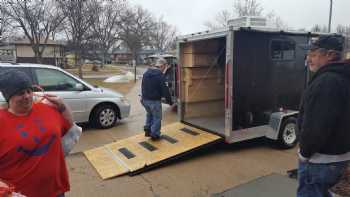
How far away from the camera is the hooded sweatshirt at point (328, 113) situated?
2.10 meters

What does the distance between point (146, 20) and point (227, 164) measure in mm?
49013

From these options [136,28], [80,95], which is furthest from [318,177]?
[136,28]

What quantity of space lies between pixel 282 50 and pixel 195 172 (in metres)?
2.91

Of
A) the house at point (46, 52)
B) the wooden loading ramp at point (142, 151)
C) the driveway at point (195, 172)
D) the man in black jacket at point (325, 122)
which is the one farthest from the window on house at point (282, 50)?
the house at point (46, 52)

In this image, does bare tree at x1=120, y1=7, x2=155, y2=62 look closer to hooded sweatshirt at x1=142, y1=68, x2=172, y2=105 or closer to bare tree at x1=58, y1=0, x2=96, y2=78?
bare tree at x1=58, y1=0, x2=96, y2=78

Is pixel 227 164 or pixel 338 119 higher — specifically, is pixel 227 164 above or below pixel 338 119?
below

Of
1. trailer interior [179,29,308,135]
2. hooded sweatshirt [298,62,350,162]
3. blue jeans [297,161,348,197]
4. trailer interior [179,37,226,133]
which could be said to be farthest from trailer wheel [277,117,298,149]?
hooded sweatshirt [298,62,350,162]

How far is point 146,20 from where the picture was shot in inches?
2010

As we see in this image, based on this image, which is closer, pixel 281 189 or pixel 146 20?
pixel 281 189

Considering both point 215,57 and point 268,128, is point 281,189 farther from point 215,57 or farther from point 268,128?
point 215,57

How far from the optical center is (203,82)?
6844mm

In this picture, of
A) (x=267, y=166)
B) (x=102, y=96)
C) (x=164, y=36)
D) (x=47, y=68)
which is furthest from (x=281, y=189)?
(x=164, y=36)

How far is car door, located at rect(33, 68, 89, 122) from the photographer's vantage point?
6.45m

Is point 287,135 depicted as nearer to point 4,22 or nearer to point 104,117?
point 104,117
